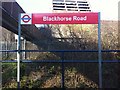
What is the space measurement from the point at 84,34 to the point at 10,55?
6.35m

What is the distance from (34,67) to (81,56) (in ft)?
6.92

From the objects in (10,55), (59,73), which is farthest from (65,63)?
(10,55)

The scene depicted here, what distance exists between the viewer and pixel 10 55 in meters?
12.4

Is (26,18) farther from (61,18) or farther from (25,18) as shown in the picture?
(61,18)

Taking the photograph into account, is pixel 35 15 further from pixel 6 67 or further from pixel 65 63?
pixel 6 67

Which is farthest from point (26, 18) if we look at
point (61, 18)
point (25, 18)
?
point (61, 18)

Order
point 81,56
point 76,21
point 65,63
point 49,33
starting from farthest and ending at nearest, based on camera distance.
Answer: point 49,33 → point 81,56 → point 65,63 → point 76,21

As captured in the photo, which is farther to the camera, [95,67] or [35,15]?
[95,67]

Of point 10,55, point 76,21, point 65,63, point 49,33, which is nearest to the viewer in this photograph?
point 76,21

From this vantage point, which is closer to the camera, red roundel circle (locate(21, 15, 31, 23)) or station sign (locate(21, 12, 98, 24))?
station sign (locate(21, 12, 98, 24))

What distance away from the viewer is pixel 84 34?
57.3ft

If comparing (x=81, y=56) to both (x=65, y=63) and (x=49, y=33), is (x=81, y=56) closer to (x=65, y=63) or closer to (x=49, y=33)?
(x=65, y=63)

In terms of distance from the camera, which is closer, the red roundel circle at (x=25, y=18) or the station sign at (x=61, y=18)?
the station sign at (x=61, y=18)

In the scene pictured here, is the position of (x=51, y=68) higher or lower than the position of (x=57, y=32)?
lower
